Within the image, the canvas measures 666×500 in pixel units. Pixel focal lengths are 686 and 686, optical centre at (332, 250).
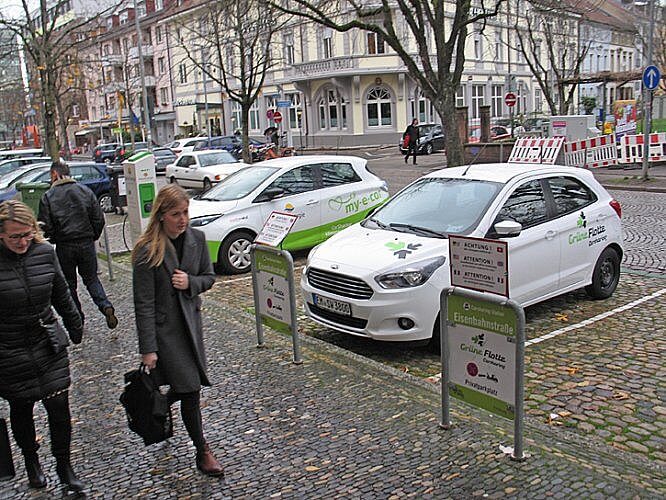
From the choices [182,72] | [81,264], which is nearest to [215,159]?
[81,264]

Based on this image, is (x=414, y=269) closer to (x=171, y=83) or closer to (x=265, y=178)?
(x=265, y=178)

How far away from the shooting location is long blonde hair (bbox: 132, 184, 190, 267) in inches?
159

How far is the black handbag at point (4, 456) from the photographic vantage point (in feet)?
13.8

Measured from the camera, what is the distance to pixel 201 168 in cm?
2548

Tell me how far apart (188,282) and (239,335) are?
3.34 m

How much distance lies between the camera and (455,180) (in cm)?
770

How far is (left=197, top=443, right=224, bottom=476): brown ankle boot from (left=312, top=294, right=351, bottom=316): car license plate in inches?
97.2

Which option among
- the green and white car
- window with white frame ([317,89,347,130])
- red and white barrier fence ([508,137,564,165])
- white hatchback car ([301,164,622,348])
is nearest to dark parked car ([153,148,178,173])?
window with white frame ([317,89,347,130])

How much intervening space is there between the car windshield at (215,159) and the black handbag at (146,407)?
74.0 ft

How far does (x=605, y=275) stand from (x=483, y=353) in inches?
175

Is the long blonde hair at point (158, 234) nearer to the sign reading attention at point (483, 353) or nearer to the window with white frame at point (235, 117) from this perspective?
the sign reading attention at point (483, 353)

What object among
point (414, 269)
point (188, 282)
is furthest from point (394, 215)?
point (188, 282)

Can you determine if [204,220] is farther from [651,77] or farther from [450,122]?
[651,77]

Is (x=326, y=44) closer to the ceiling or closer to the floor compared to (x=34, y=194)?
closer to the ceiling
